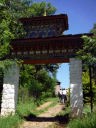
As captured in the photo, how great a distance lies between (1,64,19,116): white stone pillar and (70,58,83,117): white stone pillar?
3393 mm

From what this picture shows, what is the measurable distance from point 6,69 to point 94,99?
8736mm

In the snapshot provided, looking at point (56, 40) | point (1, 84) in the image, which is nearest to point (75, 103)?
point (56, 40)

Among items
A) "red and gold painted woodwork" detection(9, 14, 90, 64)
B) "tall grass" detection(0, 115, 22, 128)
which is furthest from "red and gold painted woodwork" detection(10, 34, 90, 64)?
"tall grass" detection(0, 115, 22, 128)

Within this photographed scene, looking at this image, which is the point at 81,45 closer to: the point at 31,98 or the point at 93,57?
the point at 93,57

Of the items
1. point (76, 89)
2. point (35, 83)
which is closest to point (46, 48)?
point (76, 89)

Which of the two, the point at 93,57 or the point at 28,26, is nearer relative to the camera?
the point at 93,57

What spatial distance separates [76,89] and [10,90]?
388 centimetres

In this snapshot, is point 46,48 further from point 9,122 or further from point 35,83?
point 35,83

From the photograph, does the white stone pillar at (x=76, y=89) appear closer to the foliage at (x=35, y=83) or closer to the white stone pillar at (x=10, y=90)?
the white stone pillar at (x=10, y=90)

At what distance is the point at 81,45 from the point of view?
18250 millimetres

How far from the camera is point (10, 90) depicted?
18.6 meters

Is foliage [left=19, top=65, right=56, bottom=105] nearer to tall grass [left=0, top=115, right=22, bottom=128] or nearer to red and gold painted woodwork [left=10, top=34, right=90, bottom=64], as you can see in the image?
red and gold painted woodwork [left=10, top=34, right=90, bottom=64]

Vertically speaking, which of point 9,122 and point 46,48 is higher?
point 46,48

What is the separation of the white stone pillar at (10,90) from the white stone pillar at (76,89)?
339 cm
